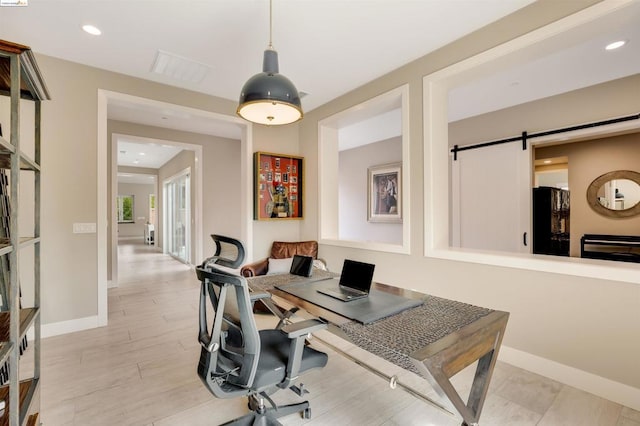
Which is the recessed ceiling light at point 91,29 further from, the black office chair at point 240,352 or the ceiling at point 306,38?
the black office chair at point 240,352

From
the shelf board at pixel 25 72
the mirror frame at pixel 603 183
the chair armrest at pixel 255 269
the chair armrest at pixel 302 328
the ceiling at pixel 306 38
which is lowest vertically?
the chair armrest at pixel 255 269

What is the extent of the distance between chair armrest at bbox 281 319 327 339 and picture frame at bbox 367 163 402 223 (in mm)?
4591

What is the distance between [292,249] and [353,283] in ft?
7.62

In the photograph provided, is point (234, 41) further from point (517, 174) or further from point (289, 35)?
point (517, 174)

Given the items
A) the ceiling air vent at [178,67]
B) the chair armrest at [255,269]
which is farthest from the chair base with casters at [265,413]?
the ceiling air vent at [178,67]

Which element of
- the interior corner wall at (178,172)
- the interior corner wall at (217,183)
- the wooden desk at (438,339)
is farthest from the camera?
the interior corner wall at (178,172)

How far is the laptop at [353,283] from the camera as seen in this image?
174 centimetres

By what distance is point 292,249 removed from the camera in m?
4.09

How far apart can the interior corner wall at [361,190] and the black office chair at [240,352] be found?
4.62 metres

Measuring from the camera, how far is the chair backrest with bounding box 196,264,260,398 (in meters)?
1.29

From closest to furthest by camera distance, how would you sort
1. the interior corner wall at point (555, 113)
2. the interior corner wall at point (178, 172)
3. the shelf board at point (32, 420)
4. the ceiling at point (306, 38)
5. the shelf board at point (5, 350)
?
the shelf board at point (5, 350), the shelf board at point (32, 420), the ceiling at point (306, 38), the interior corner wall at point (555, 113), the interior corner wall at point (178, 172)

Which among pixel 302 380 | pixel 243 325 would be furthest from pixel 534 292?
pixel 243 325

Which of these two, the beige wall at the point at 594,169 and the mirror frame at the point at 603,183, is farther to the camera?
the beige wall at the point at 594,169

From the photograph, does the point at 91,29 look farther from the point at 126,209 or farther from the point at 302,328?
the point at 126,209
